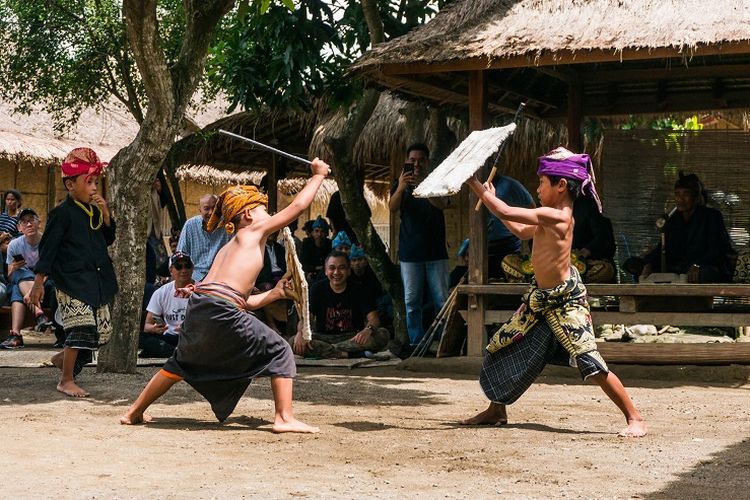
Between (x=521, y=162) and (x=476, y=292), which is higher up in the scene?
(x=521, y=162)

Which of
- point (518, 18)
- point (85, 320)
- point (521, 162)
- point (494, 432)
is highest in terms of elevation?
point (518, 18)

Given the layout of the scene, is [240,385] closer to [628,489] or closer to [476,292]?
[628,489]

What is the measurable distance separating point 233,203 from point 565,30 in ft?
15.1

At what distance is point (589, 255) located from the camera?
11.1 m

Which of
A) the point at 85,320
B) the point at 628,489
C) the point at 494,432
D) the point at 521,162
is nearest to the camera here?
the point at 628,489

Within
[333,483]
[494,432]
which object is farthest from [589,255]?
[333,483]

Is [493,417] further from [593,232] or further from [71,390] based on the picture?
[593,232]

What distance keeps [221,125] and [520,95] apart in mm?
5344

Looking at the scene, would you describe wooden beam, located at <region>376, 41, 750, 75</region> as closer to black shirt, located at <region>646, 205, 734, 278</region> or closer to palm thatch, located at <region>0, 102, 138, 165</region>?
black shirt, located at <region>646, 205, 734, 278</region>

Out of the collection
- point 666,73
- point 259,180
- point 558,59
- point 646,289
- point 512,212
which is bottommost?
point 646,289

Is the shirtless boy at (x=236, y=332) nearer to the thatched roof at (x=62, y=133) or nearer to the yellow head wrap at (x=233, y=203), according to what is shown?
the yellow head wrap at (x=233, y=203)

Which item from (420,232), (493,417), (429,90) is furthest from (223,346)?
(429,90)

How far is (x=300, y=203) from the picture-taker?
6.59 m

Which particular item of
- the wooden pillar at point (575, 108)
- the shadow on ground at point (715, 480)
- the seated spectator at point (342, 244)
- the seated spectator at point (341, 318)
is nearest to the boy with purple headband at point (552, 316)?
the shadow on ground at point (715, 480)
